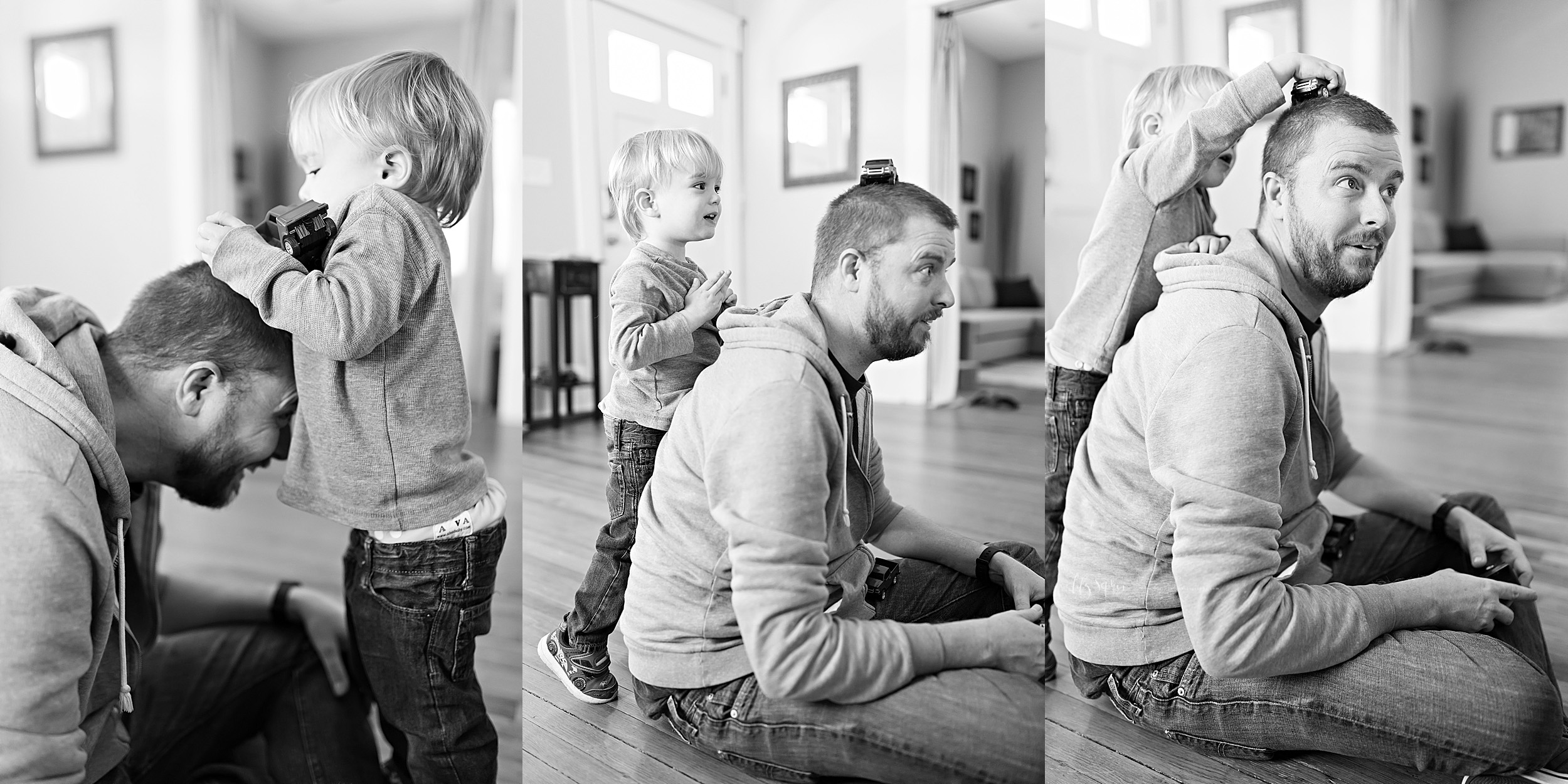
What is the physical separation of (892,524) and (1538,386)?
9.54ft

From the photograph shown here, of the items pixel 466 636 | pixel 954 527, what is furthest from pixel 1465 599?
pixel 466 636

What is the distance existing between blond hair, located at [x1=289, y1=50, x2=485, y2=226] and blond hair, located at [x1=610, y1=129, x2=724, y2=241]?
0.36 meters

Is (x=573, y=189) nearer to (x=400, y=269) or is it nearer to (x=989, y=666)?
(x=400, y=269)

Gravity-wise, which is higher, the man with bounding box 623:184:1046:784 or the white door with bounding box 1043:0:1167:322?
the white door with bounding box 1043:0:1167:322

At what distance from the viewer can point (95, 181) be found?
1930 mm

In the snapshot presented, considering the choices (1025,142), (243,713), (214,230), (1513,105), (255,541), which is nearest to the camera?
(1025,142)

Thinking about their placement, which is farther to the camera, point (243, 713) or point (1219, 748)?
point (243, 713)

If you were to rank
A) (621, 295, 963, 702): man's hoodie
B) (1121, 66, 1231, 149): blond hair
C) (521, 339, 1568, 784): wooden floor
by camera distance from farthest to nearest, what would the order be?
(1121, 66, 1231, 149): blond hair → (521, 339, 1568, 784): wooden floor → (621, 295, 963, 702): man's hoodie

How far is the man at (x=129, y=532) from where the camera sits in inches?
38.6

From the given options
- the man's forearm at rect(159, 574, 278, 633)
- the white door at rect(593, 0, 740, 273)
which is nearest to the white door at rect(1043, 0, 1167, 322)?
the white door at rect(593, 0, 740, 273)

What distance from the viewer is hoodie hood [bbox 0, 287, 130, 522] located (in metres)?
1.02

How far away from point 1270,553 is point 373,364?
925mm

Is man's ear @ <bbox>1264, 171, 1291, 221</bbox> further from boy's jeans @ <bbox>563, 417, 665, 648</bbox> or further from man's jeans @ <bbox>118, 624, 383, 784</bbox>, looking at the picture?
man's jeans @ <bbox>118, 624, 383, 784</bbox>

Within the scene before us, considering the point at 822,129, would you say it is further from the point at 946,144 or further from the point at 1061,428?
the point at 1061,428
